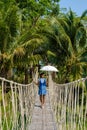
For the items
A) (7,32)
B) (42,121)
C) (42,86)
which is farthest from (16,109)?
(7,32)

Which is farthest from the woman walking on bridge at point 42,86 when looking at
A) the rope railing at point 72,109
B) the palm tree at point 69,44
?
the palm tree at point 69,44

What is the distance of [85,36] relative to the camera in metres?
17.5

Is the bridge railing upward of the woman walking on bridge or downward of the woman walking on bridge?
downward

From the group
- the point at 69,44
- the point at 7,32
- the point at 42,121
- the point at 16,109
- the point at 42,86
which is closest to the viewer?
the point at 16,109

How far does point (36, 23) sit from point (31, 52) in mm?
3282

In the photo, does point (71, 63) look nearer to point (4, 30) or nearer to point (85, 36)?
point (85, 36)

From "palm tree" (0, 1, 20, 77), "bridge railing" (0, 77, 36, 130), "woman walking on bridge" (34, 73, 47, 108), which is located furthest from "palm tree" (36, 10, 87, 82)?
"woman walking on bridge" (34, 73, 47, 108)

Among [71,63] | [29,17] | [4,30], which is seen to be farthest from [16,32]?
[29,17]

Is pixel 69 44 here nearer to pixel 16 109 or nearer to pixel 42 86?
pixel 42 86

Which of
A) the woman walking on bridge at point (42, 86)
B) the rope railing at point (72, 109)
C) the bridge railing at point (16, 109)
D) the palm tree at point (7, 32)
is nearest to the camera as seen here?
the bridge railing at point (16, 109)

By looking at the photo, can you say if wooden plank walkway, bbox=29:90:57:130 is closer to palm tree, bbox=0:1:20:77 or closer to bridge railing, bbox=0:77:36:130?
bridge railing, bbox=0:77:36:130

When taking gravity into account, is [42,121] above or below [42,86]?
below

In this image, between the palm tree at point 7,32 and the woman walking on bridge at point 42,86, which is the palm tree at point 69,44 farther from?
the woman walking on bridge at point 42,86

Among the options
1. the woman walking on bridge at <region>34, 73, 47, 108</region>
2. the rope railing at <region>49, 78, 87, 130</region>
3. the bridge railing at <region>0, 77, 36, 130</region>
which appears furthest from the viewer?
the woman walking on bridge at <region>34, 73, 47, 108</region>
